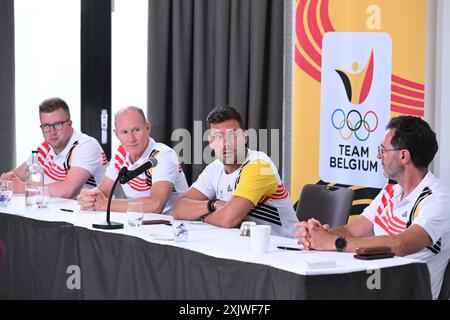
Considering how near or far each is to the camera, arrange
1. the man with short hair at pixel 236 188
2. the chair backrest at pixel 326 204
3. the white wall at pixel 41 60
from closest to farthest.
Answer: the man with short hair at pixel 236 188, the chair backrest at pixel 326 204, the white wall at pixel 41 60

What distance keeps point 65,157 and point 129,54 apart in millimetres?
1298

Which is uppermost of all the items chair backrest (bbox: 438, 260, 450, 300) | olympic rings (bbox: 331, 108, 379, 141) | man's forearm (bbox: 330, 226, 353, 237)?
olympic rings (bbox: 331, 108, 379, 141)

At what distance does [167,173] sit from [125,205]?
37cm

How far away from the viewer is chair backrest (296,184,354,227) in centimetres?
366

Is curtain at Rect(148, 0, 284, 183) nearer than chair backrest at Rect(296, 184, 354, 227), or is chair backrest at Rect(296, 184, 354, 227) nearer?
chair backrest at Rect(296, 184, 354, 227)

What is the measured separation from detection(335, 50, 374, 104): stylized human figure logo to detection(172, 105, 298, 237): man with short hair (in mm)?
829

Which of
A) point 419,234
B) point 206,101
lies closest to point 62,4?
point 206,101

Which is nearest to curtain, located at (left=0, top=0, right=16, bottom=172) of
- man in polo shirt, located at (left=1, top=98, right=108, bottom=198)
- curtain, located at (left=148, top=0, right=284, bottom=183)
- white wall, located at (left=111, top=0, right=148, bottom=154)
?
man in polo shirt, located at (left=1, top=98, right=108, bottom=198)

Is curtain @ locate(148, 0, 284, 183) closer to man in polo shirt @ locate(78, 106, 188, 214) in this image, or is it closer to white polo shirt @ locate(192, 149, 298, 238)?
man in polo shirt @ locate(78, 106, 188, 214)

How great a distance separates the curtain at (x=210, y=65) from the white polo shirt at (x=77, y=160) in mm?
749

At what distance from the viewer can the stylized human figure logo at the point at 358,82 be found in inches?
165

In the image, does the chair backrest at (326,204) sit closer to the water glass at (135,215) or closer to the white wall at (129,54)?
the water glass at (135,215)

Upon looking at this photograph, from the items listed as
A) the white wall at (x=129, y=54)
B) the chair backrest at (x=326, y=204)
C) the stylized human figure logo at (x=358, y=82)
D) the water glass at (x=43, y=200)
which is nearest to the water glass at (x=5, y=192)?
the water glass at (x=43, y=200)
